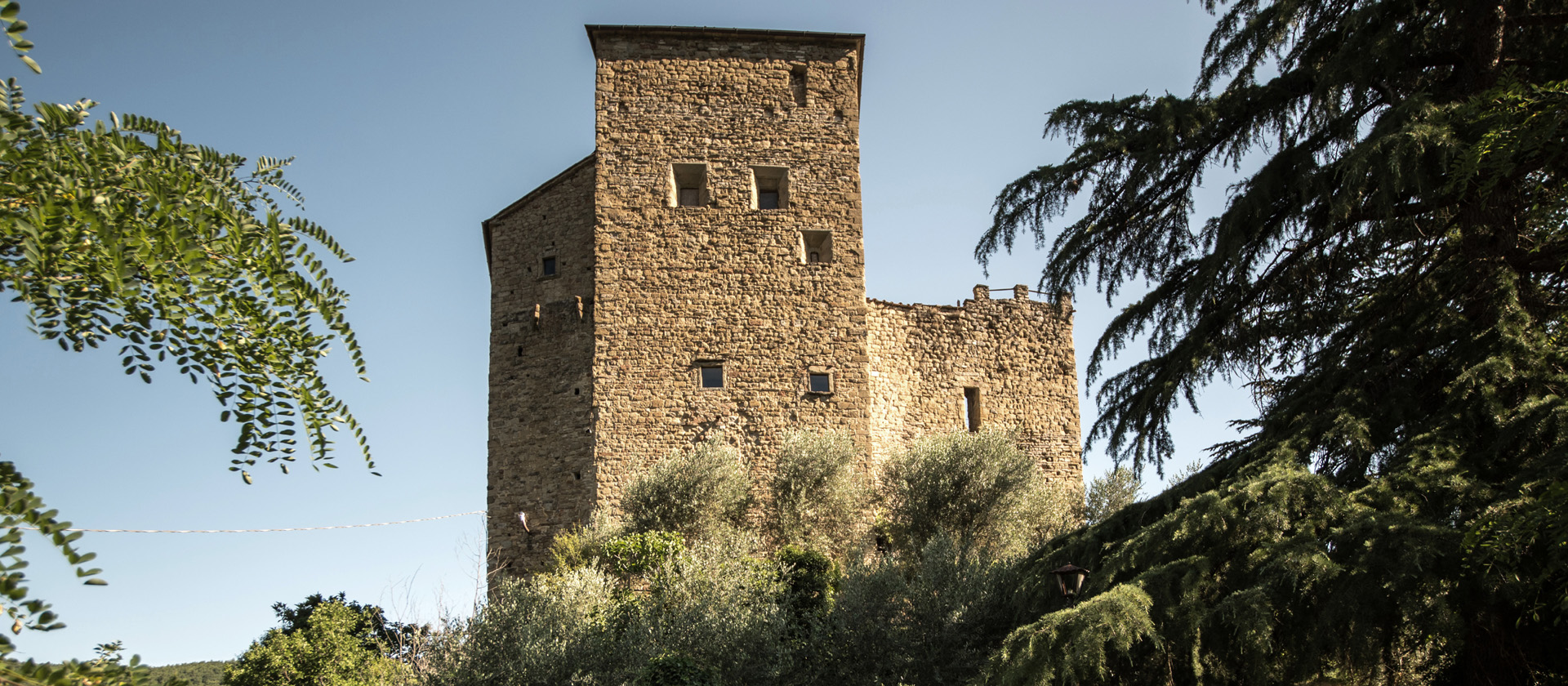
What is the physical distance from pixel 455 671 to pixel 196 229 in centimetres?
1039

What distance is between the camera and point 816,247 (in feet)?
65.7

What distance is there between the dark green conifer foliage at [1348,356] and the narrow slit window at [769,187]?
9.18 meters

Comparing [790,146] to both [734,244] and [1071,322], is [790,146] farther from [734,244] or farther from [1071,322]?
[1071,322]

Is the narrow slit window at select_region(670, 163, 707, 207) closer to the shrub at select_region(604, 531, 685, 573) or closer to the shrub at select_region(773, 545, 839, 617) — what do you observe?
the shrub at select_region(604, 531, 685, 573)

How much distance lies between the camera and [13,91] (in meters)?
2.98

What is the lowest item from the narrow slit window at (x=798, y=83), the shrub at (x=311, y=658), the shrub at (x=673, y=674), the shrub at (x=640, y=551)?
the shrub at (x=673, y=674)

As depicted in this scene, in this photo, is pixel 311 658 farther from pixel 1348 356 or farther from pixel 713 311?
pixel 1348 356

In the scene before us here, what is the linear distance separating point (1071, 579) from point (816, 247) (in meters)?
11.7

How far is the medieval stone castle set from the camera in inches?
731

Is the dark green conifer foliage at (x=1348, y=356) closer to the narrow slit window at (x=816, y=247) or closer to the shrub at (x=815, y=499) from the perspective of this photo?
the shrub at (x=815, y=499)

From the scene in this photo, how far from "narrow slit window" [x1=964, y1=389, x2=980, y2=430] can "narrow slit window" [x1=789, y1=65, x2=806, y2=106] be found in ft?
20.3

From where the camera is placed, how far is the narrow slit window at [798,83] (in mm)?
20531

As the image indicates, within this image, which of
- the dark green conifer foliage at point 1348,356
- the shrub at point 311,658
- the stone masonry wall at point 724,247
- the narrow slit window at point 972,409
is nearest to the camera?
the dark green conifer foliage at point 1348,356

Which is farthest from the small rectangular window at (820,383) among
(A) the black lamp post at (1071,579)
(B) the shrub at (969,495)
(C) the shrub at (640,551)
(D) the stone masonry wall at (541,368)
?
(A) the black lamp post at (1071,579)
